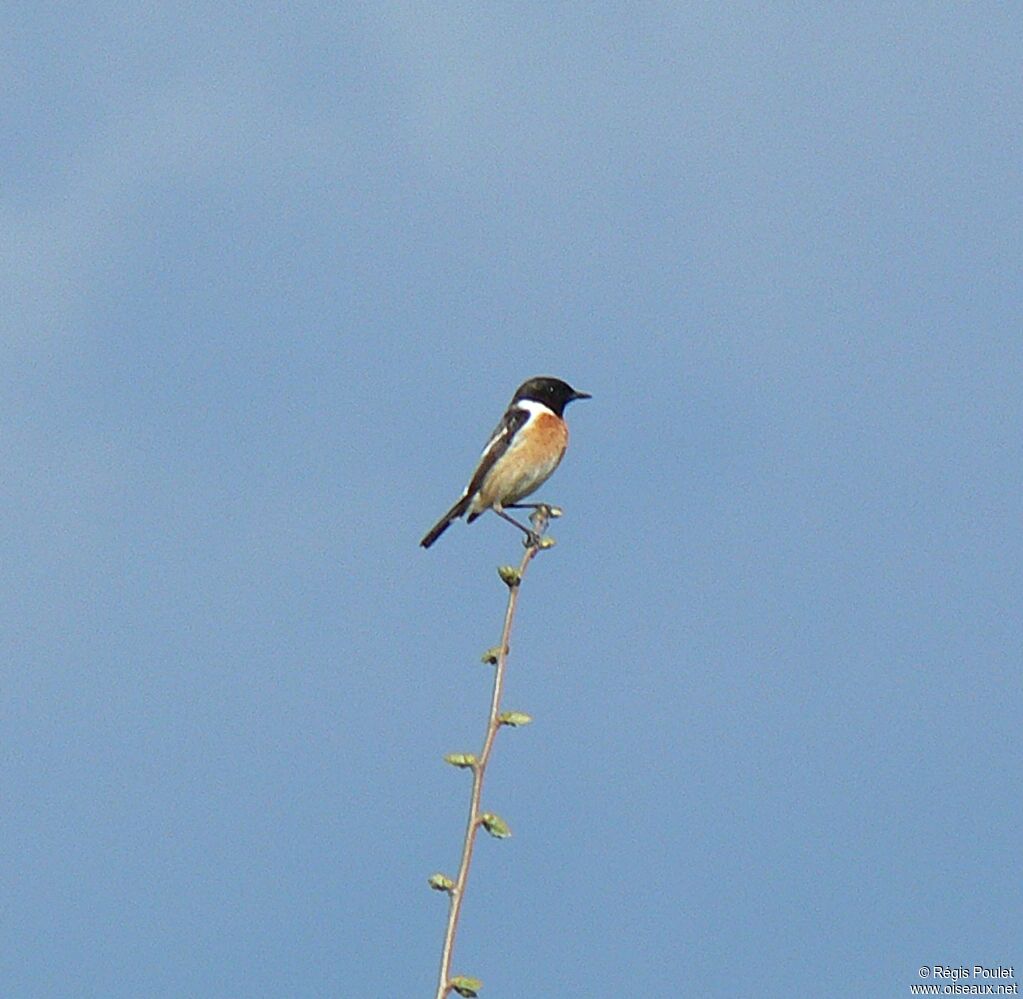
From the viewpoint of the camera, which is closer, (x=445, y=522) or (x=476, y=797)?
(x=476, y=797)

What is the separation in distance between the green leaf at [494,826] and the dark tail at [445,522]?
28.1ft

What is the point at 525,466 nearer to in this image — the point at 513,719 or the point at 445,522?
the point at 445,522

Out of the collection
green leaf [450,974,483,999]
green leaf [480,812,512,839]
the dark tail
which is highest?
the dark tail

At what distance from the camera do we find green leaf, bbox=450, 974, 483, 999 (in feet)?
10.4

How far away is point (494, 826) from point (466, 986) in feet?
1.32

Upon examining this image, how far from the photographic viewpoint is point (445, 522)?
40.9 ft

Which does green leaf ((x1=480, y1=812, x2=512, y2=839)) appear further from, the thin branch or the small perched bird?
the small perched bird

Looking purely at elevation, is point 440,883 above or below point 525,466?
below

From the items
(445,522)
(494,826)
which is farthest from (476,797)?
(445,522)

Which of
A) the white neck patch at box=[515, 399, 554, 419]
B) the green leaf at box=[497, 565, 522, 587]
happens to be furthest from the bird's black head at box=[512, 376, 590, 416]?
the green leaf at box=[497, 565, 522, 587]

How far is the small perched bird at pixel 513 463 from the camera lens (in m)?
12.6

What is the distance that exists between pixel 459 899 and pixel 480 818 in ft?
0.70

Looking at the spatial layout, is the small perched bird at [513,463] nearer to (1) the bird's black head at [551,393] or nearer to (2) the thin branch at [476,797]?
(1) the bird's black head at [551,393]

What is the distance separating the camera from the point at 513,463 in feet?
41.6
